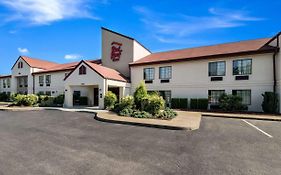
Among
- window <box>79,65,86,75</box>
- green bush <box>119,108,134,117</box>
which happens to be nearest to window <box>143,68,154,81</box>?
window <box>79,65,86,75</box>

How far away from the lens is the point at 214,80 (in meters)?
18.8

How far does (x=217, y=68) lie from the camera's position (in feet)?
61.6

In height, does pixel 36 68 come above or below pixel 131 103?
above

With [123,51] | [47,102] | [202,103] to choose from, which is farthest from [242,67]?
[47,102]

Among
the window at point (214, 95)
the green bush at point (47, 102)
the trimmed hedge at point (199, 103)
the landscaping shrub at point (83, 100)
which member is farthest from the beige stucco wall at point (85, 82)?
the window at point (214, 95)

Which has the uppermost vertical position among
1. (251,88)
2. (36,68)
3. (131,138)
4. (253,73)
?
(36,68)

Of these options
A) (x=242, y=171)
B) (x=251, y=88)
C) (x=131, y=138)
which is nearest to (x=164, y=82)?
(x=251, y=88)

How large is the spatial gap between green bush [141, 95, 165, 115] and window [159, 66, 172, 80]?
754 cm

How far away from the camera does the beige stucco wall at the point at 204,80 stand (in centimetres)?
1670

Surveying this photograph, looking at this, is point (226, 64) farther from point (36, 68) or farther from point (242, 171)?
point (36, 68)

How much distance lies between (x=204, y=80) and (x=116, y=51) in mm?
12893

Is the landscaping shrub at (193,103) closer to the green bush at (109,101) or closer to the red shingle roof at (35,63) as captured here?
the green bush at (109,101)

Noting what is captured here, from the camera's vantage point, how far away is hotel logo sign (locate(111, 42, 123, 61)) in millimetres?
25464

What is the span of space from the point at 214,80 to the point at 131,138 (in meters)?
14.1
